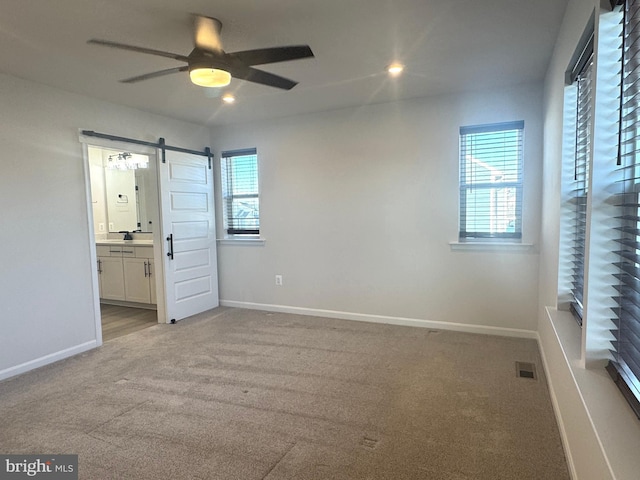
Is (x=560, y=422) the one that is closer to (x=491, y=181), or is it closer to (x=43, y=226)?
(x=491, y=181)

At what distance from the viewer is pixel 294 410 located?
2543 mm

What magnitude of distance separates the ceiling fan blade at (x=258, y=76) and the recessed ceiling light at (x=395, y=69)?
952mm

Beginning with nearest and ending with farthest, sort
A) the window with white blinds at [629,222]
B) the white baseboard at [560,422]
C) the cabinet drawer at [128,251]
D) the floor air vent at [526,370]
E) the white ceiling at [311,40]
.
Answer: the window with white blinds at [629,222]
the white baseboard at [560,422]
the white ceiling at [311,40]
the floor air vent at [526,370]
the cabinet drawer at [128,251]

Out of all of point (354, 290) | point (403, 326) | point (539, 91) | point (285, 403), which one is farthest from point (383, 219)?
point (285, 403)

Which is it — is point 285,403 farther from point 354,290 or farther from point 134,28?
point 134,28

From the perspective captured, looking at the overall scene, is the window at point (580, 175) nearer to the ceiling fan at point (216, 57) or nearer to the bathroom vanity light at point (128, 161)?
the ceiling fan at point (216, 57)

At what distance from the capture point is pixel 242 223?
528 centimetres

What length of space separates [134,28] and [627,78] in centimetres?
261

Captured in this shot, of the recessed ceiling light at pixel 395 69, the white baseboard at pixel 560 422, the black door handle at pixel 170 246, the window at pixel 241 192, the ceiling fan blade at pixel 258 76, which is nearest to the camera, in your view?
the white baseboard at pixel 560 422

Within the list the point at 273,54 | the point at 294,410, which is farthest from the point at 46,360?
the point at 273,54

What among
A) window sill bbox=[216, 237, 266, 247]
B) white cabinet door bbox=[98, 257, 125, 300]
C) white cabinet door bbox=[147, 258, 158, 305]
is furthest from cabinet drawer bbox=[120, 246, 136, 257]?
window sill bbox=[216, 237, 266, 247]

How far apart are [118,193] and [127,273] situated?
4.43 feet

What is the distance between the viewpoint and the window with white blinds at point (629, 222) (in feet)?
4.40

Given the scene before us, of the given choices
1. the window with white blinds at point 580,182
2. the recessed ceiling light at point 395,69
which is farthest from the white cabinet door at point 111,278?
the window with white blinds at point 580,182
